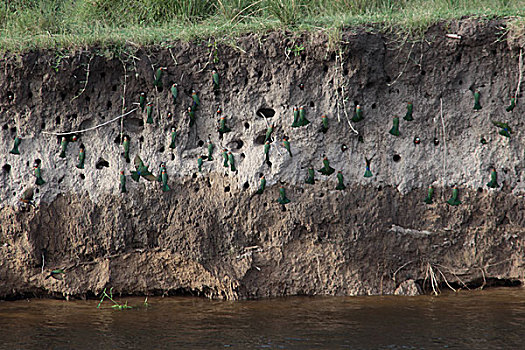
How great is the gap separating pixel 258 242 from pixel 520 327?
2.55 metres

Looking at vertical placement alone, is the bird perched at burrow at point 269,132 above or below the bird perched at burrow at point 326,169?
above

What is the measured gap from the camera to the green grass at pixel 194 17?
630cm

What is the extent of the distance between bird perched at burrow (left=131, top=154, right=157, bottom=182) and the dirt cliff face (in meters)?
0.13

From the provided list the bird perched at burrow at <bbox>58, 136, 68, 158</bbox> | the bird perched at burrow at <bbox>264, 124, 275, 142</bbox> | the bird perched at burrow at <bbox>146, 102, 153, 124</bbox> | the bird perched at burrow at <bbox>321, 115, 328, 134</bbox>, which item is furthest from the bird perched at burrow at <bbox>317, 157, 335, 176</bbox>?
the bird perched at burrow at <bbox>58, 136, 68, 158</bbox>

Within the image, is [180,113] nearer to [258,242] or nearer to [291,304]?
[258,242]

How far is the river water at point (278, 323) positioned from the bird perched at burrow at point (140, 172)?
4.14 feet

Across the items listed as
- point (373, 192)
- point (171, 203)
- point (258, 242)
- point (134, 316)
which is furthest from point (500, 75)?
point (134, 316)

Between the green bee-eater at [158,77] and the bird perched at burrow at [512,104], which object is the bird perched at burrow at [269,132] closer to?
the green bee-eater at [158,77]

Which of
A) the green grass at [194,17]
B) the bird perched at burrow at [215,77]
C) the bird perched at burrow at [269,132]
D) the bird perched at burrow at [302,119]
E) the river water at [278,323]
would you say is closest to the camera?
the river water at [278,323]

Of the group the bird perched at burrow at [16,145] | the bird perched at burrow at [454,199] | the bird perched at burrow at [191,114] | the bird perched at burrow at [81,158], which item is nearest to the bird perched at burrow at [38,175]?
the bird perched at burrow at [16,145]

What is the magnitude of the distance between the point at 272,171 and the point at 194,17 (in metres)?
2.54

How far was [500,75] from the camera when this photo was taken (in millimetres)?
6188

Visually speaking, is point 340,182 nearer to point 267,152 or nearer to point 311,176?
point 311,176

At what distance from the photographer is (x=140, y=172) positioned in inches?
239
